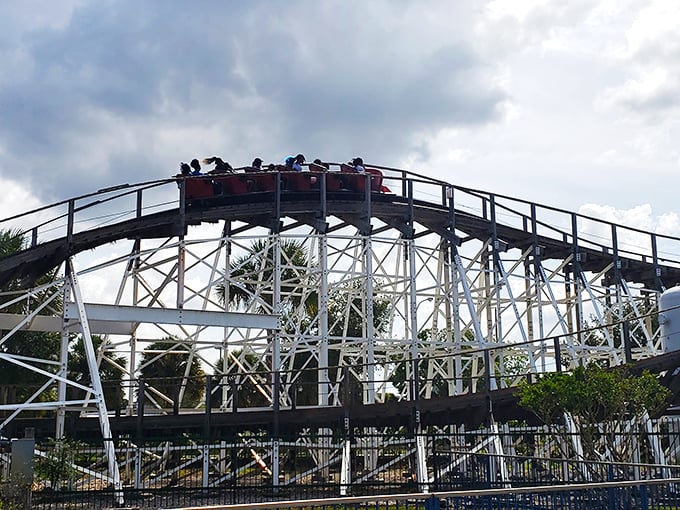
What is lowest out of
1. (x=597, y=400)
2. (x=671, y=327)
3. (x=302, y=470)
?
(x=302, y=470)

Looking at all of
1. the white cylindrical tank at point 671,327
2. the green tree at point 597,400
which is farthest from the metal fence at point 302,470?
the white cylindrical tank at point 671,327

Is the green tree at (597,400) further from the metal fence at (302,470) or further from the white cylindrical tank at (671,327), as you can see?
the white cylindrical tank at (671,327)

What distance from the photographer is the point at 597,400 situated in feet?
49.5

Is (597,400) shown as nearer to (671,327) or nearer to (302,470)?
(671,327)

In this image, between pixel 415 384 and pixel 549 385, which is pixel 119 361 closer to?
pixel 415 384

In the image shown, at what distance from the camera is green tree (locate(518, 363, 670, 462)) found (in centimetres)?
1502

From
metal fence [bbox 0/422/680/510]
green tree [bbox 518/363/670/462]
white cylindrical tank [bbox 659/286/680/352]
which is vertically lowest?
metal fence [bbox 0/422/680/510]

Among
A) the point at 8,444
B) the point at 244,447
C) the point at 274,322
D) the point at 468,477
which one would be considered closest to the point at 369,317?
the point at 274,322

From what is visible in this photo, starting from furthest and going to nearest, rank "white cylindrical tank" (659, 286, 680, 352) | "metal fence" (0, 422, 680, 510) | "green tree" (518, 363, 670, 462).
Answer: "white cylindrical tank" (659, 286, 680, 352) → "green tree" (518, 363, 670, 462) → "metal fence" (0, 422, 680, 510)

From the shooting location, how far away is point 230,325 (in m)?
20.7

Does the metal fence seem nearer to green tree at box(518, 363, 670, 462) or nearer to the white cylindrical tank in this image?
green tree at box(518, 363, 670, 462)

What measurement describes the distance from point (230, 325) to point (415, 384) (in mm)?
4819

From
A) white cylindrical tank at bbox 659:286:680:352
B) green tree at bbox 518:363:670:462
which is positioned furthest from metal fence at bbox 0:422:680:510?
white cylindrical tank at bbox 659:286:680:352

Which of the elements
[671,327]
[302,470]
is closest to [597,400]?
[671,327]
